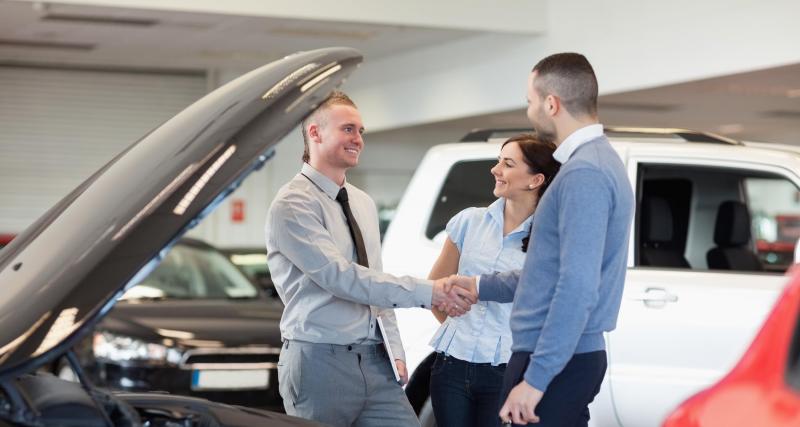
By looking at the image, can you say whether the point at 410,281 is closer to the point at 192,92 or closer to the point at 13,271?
the point at 13,271

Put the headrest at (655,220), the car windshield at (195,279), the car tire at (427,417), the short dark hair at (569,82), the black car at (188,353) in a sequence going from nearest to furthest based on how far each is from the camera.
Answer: the short dark hair at (569,82) < the car tire at (427,417) < the headrest at (655,220) < the black car at (188,353) < the car windshield at (195,279)

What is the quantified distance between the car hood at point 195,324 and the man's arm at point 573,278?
439 centimetres

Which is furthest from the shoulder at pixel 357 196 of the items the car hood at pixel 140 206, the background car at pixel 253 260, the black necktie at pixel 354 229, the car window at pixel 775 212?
the car window at pixel 775 212

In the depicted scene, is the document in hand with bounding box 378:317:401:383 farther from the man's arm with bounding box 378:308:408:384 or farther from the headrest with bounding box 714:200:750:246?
the headrest with bounding box 714:200:750:246

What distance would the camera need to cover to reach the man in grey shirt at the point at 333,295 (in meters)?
3.86

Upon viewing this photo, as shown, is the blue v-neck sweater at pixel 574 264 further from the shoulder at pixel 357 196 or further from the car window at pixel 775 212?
the car window at pixel 775 212

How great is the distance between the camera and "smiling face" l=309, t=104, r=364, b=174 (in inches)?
157

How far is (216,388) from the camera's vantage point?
7457 mm

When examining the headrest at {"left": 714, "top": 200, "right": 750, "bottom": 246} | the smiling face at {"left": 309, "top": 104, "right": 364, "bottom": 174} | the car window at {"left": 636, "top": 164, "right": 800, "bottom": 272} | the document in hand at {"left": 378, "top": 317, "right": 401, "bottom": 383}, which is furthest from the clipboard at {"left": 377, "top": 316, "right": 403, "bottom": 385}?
the headrest at {"left": 714, "top": 200, "right": 750, "bottom": 246}

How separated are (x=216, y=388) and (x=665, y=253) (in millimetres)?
2838

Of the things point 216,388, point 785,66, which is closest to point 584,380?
point 216,388

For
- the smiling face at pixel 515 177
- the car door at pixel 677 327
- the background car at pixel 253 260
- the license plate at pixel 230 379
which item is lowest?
the background car at pixel 253 260

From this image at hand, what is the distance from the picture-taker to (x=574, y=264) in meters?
3.28

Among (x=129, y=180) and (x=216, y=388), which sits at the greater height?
(x=129, y=180)
